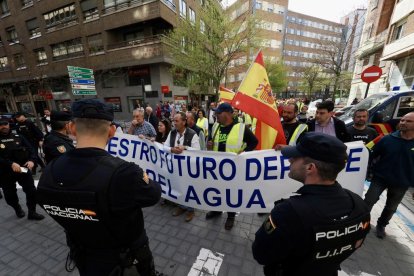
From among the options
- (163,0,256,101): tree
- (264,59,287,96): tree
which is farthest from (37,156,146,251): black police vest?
(264,59,287,96): tree

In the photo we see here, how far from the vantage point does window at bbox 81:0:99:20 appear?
58.1 feet

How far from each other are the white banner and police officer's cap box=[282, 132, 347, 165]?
1570 millimetres

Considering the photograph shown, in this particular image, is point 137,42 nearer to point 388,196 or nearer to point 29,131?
point 29,131

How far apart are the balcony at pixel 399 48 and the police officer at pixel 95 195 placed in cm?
1992

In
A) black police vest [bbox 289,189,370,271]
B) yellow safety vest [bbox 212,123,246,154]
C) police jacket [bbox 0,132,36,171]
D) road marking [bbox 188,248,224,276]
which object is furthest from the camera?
police jacket [bbox 0,132,36,171]

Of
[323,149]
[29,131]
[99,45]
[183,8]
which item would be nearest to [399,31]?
[183,8]

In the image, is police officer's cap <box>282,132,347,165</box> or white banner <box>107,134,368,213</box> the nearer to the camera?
police officer's cap <box>282,132,347,165</box>

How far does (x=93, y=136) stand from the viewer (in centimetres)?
138

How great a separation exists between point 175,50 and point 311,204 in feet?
49.9

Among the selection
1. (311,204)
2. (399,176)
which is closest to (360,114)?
(399,176)

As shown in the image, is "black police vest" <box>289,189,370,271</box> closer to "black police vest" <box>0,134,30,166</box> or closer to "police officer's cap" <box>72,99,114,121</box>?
"police officer's cap" <box>72,99,114,121</box>

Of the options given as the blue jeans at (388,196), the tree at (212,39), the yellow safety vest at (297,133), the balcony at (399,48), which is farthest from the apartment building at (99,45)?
the balcony at (399,48)

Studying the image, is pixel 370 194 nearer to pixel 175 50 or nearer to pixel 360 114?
pixel 360 114

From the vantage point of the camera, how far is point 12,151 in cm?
348
